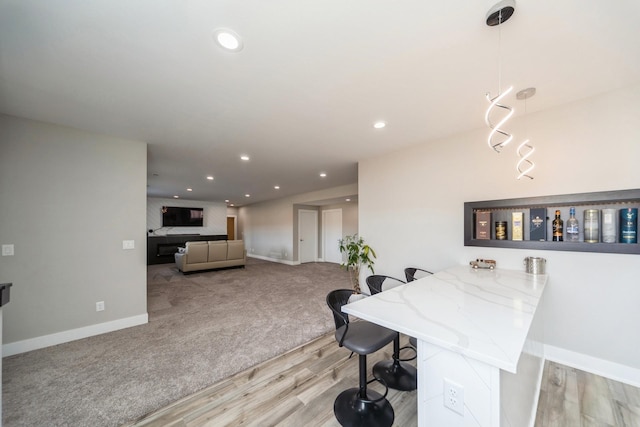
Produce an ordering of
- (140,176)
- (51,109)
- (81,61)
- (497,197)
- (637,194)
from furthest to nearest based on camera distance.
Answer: (140,176) → (497,197) → (51,109) → (637,194) → (81,61)

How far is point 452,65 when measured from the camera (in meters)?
1.84

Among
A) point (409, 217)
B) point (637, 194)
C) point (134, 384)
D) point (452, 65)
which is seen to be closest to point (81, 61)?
point (134, 384)

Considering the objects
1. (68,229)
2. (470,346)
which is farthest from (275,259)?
(470,346)

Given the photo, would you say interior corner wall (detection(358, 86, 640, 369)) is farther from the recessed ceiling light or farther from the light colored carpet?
the recessed ceiling light

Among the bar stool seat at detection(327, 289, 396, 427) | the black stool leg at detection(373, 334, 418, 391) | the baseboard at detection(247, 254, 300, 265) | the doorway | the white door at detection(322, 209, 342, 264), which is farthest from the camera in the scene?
the doorway

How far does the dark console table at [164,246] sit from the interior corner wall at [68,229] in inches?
246

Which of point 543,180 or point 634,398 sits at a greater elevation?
point 543,180

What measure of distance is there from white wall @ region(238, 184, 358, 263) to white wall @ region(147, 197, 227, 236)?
1.16 meters

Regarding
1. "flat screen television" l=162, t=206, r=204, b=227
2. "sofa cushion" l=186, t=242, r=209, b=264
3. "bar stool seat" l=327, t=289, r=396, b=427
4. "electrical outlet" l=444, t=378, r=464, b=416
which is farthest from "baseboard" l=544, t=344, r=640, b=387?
"flat screen television" l=162, t=206, r=204, b=227

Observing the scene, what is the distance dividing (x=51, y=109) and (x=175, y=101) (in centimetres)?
140

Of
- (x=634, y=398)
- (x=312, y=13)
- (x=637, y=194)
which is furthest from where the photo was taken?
(x=637, y=194)

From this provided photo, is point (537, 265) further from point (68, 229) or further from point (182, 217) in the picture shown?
point (182, 217)

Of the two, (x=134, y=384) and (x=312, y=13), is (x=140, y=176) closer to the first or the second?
(x=134, y=384)

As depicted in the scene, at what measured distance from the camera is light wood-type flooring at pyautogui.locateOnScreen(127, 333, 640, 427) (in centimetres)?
172
